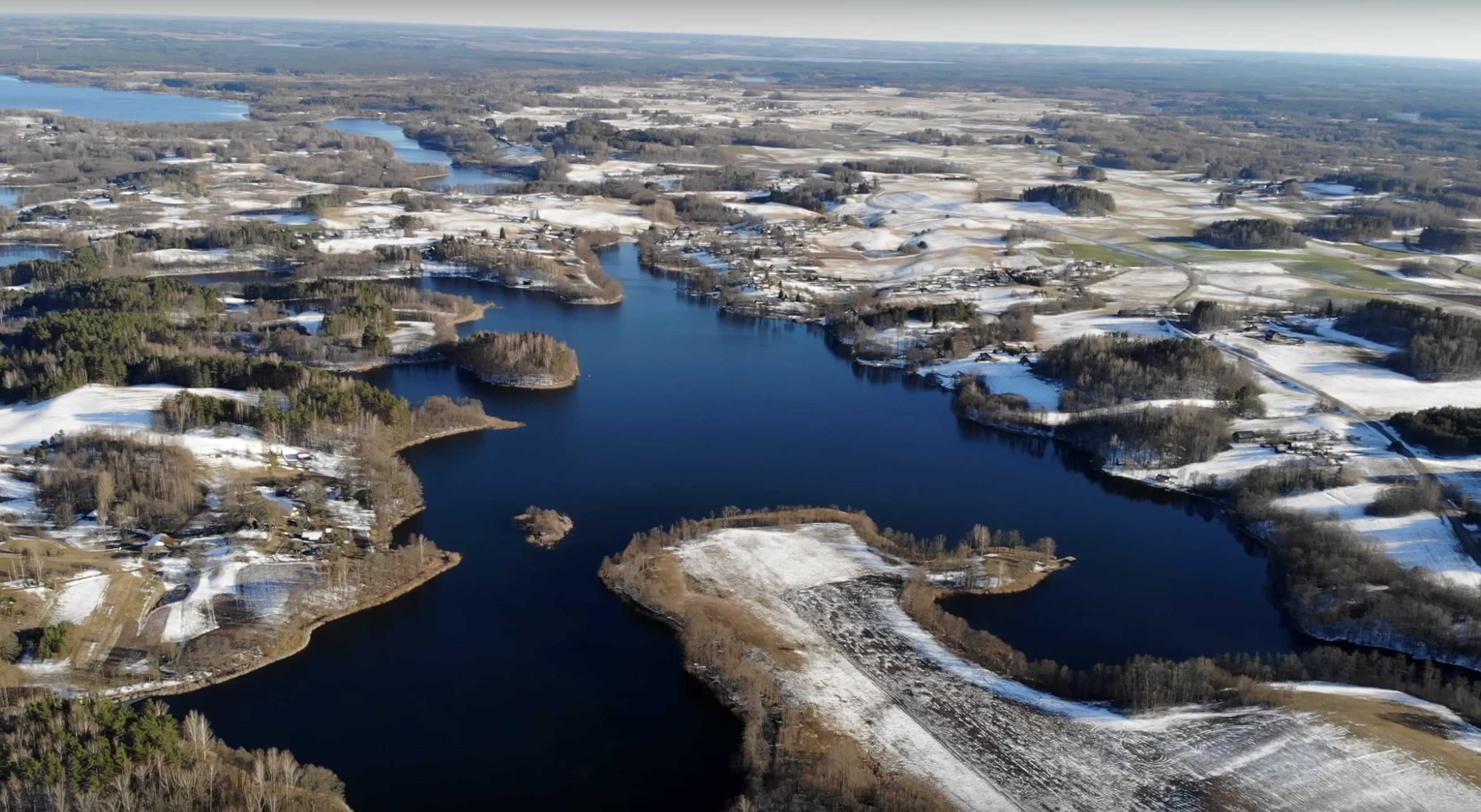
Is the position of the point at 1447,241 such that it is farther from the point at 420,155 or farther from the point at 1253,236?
the point at 420,155

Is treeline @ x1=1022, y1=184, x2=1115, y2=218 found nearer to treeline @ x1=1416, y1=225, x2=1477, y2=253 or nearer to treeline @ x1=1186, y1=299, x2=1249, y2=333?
treeline @ x1=1416, y1=225, x2=1477, y2=253

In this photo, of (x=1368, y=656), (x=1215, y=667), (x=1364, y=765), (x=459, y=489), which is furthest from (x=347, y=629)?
(x=1368, y=656)

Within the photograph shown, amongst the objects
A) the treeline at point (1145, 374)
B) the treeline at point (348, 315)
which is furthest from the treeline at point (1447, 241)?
the treeline at point (348, 315)

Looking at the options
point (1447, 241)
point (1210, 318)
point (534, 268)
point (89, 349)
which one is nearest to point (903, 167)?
point (1447, 241)

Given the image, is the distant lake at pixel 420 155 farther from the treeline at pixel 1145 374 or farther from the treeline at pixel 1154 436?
the treeline at pixel 1154 436

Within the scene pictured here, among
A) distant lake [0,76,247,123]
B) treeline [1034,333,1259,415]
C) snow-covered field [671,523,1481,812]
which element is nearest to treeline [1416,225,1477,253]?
treeline [1034,333,1259,415]
